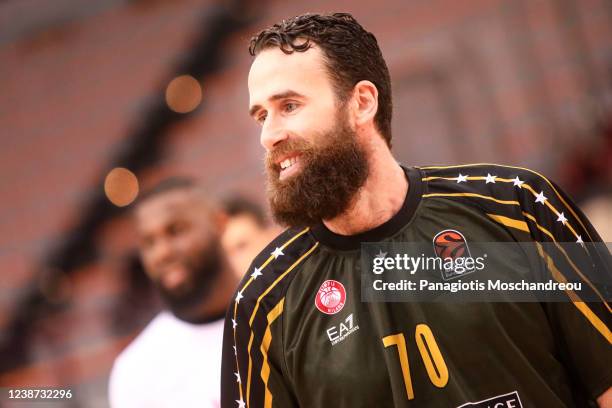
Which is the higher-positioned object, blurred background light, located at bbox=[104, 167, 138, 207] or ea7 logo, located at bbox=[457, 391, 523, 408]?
blurred background light, located at bbox=[104, 167, 138, 207]

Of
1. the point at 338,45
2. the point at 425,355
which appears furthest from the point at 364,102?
the point at 425,355

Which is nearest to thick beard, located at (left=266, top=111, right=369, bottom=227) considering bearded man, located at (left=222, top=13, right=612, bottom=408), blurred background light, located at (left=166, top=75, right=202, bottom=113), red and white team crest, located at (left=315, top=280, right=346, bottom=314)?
bearded man, located at (left=222, top=13, right=612, bottom=408)

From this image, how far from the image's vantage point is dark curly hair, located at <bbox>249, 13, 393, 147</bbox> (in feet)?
5.11

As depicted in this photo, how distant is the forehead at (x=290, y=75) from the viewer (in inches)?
59.7

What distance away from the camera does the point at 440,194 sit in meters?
1.59

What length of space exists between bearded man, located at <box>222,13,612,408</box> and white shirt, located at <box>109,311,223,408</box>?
40.6 inches

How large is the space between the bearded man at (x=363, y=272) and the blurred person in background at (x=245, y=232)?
112cm

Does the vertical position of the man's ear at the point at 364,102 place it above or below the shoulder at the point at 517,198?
above

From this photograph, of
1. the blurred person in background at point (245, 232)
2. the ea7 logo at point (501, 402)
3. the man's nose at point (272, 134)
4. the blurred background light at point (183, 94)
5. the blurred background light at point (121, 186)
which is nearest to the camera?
the ea7 logo at point (501, 402)

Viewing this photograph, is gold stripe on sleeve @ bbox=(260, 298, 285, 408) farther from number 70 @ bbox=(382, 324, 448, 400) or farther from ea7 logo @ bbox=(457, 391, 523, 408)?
ea7 logo @ bbox=(457, 391, 523, 408)

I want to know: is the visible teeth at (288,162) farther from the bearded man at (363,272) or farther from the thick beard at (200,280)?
the thick beard at (200,280)

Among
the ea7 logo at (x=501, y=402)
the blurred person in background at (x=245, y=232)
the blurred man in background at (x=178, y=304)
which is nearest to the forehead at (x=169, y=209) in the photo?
the blurred man in background at (x=178, y=304)

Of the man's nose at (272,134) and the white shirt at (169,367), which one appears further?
the white shirt at (169,367)

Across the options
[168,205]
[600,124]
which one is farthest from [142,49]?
[600,124]
